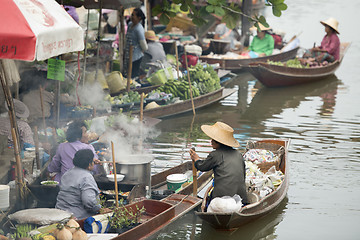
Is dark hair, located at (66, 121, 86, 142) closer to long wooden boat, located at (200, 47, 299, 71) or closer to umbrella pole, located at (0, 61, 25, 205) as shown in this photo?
umbrella pole, located at (0, 61, 25, 205)

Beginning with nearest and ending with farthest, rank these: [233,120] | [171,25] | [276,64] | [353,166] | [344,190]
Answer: [344,190] < [353,166] < [233,120] < [276,64] < [171,25]

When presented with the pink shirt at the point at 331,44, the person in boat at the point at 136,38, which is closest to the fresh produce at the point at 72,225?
the person in boat at the point at 136,38

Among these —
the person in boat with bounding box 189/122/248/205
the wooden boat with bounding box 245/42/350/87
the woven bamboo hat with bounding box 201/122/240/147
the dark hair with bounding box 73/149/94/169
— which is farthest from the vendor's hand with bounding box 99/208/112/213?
the wooden boat with bounding box 245/42/350/87

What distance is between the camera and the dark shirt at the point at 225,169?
628cm

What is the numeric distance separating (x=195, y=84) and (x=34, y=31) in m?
8.02

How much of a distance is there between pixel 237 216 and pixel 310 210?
1.72 meters

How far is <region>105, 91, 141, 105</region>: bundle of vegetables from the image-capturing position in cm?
1093

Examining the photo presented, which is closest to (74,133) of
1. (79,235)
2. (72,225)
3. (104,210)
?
(104,210)

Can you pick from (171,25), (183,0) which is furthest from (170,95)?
(171,25)

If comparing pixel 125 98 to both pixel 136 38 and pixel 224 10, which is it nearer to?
pixel 136 38

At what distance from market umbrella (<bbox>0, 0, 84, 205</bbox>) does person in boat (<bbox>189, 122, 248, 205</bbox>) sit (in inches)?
73.9

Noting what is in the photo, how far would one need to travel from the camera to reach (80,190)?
229 inches

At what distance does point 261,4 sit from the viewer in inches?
1035

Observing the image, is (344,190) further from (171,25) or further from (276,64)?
(171,25)
